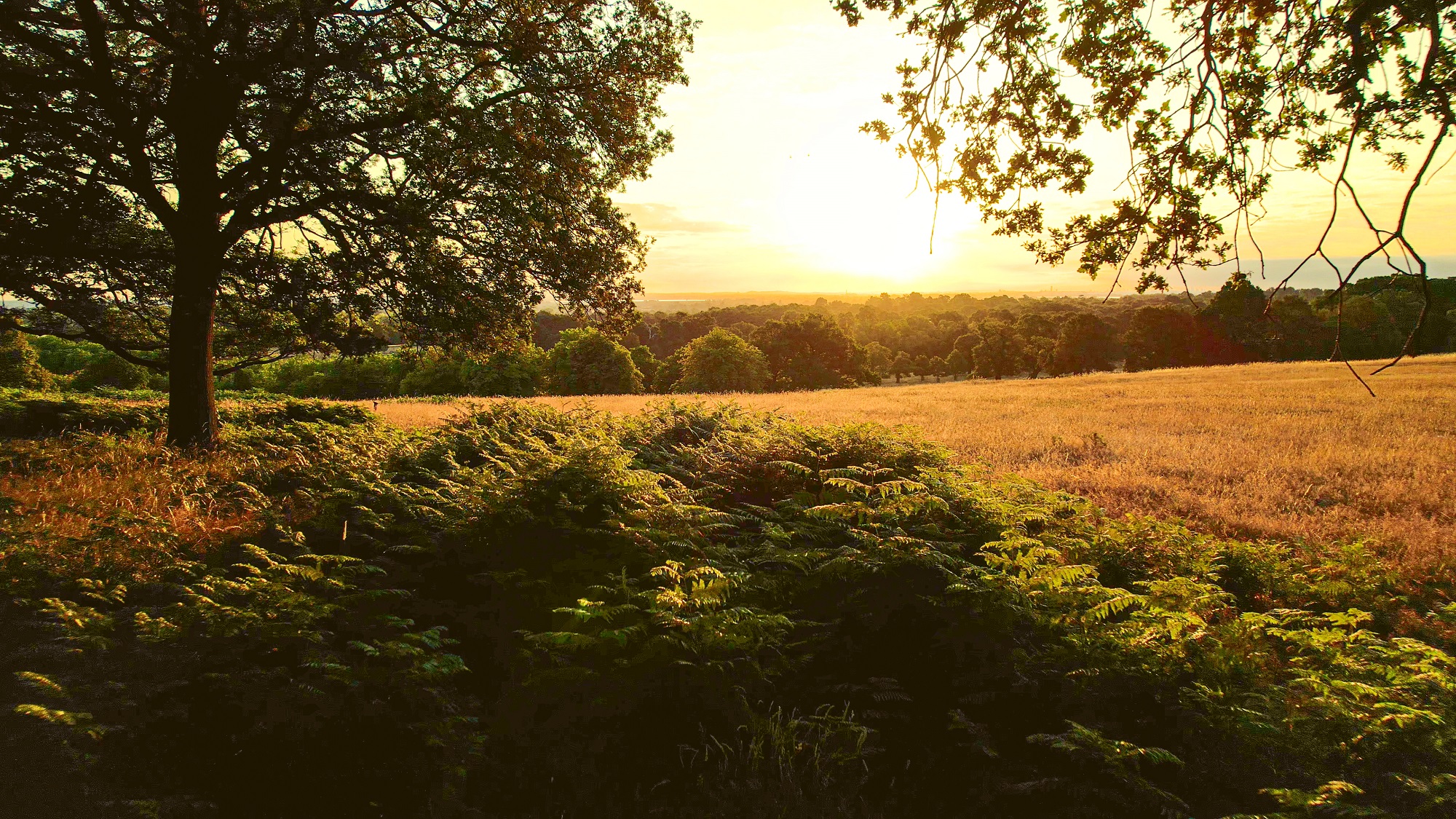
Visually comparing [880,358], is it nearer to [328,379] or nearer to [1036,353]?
[1036,353]

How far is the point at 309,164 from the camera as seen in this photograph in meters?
10.0

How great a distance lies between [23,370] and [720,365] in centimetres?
5333

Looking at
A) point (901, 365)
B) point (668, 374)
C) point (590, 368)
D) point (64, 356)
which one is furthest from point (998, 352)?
point (64, 356)

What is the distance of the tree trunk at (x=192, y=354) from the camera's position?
1016 cm

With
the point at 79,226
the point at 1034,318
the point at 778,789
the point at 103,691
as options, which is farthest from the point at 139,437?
the point at 1034,318

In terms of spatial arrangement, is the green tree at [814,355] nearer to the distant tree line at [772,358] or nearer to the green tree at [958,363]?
the distant tree line at [772,358]

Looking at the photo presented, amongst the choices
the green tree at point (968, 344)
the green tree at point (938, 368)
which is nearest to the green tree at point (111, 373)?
the green tree at point (938, 368)

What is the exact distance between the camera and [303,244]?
37.5 feet

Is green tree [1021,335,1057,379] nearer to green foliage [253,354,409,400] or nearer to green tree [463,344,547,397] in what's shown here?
green tree [463,344,547,397]

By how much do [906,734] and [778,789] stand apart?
1156 millimetres

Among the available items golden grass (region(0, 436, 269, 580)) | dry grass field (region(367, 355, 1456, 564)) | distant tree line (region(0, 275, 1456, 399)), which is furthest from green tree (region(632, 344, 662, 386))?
golden grass (region(0, 436, 269, 580))

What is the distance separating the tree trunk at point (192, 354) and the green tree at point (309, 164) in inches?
1.3

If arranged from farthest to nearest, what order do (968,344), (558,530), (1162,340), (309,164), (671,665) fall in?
(968,344), (1162,340), (309,164), (558,530), (671,665)

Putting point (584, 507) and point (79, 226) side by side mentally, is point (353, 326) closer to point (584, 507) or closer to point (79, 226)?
point (79, 226)
